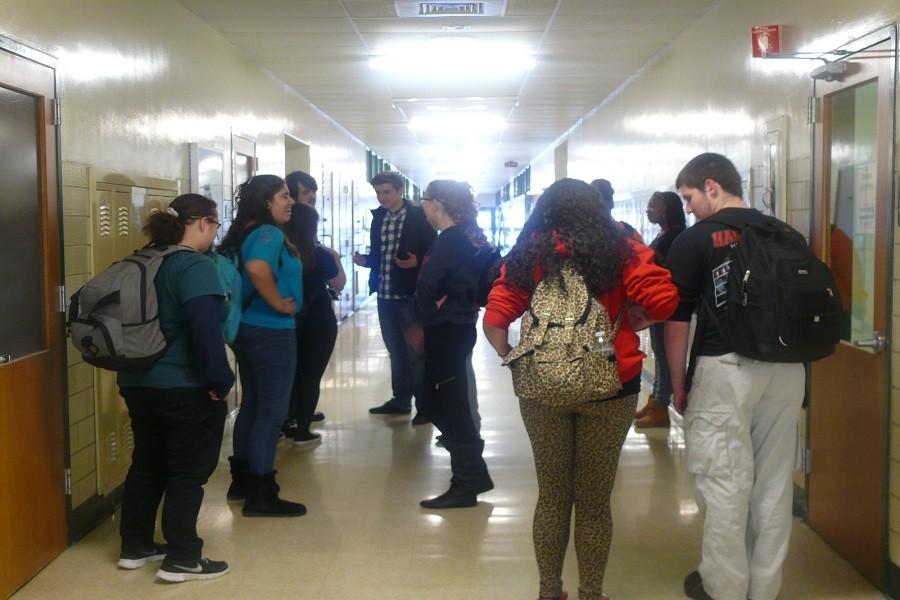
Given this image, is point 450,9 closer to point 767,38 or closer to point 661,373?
point 767,38

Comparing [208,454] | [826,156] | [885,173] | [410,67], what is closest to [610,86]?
[410,67]

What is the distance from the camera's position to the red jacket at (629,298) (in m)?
2.88

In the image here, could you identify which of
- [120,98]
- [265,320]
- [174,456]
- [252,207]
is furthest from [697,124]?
[174,456]

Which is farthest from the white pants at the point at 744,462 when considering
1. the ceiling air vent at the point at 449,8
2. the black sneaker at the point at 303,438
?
the ceiling air vent at the point at 449,8

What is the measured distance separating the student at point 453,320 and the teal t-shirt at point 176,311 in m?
1.05

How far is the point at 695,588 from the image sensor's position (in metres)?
3.34

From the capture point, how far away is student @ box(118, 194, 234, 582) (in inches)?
132

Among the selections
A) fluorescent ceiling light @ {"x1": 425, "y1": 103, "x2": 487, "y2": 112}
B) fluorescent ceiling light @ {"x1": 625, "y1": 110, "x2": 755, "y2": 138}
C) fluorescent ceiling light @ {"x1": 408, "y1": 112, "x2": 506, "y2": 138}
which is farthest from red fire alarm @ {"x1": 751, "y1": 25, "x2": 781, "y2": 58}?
fluorescent ceiling light @ {"x1": 408, "y1": 112, "x2": 506, "y2": 138}

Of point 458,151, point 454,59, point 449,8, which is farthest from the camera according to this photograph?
point 458,151

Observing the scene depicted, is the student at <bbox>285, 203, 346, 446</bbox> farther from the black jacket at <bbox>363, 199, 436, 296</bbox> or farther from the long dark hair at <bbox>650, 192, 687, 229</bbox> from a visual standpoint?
the long dark hair at <bbox>650, 192, 687, 229</bbox>

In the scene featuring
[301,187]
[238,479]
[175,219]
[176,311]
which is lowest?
[238,479]

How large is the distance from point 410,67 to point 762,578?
5.91 metres

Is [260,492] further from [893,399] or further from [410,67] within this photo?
[410,67]

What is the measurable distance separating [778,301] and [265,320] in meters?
2.20
